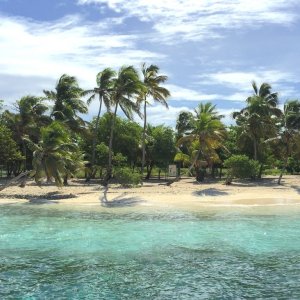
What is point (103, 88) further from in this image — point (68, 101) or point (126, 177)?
point (126, 177)

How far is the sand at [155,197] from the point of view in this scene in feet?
89.7

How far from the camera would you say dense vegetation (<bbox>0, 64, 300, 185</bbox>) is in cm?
3541

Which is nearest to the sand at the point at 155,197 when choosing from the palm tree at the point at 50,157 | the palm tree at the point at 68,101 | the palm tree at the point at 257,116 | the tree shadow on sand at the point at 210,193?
the tree shadow on sand at the point at 210,193

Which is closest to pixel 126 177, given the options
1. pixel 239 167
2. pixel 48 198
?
pixel 48 198

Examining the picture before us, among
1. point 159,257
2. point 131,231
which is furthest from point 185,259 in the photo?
point 131,231

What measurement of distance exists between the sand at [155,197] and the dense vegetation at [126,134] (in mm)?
2025

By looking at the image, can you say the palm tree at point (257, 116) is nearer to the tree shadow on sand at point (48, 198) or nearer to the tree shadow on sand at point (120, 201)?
the tree shadow on sand at point (120, 201)

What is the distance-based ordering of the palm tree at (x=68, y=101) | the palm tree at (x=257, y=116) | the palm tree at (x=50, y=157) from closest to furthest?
the palm tree at (x=50, y=157) → the palm tree at (x=68, y=101) → the palm tree at (x=257, y=116)

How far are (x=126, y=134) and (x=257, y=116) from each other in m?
14.5

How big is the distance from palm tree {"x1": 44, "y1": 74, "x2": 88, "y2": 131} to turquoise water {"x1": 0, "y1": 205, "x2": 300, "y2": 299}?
21.5 m

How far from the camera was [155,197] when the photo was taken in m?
29.8

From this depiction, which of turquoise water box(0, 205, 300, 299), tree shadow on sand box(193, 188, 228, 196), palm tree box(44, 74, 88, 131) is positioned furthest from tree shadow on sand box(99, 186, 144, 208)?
palm tree box(44, 74, 88, 131)

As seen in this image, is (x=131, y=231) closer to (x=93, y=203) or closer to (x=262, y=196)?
(x=93, y=203)

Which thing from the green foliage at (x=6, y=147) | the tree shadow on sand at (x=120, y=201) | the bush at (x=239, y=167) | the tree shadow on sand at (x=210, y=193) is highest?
the green foliage at (x=6, y=147)
